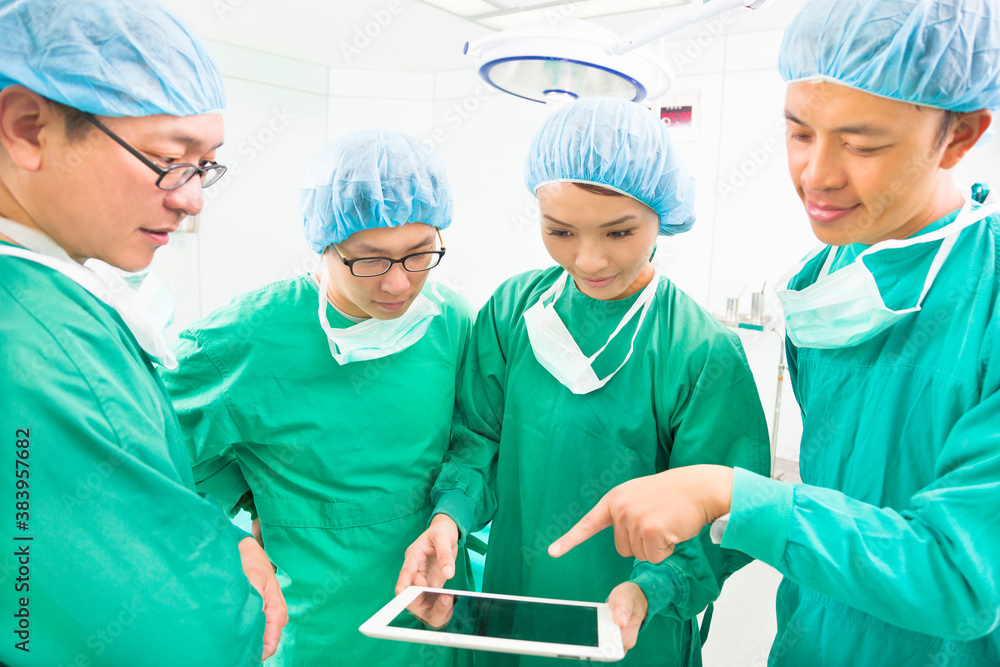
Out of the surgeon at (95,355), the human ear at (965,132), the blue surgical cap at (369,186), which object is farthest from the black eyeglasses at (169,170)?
the human ear at (965,132)

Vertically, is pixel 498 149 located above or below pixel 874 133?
above

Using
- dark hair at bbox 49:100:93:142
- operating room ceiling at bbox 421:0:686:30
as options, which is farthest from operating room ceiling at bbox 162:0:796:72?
dark hair at bbox 49:100:93:142

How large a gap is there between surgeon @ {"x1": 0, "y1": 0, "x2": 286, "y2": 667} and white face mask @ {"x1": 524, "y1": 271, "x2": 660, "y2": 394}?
2.03ft

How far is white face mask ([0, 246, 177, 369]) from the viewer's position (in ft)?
2.07

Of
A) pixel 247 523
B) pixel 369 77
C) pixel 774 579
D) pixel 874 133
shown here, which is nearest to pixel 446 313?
pixel 874 133

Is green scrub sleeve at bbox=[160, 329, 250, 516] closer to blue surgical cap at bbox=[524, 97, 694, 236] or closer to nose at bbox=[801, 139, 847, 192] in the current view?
blue surgical cap at bbox=[524, 97, 694, 236]

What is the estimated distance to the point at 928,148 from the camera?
73 centimetres

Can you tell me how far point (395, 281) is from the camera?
1.10 metres

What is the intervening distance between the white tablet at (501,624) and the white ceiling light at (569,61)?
3.28ft

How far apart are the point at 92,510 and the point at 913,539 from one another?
880mm

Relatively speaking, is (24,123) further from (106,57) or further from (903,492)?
(903,492)

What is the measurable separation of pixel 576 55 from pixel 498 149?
3.02 meters

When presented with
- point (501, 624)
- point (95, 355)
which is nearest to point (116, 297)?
point (95, 355)

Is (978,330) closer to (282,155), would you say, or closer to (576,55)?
(576,55)
